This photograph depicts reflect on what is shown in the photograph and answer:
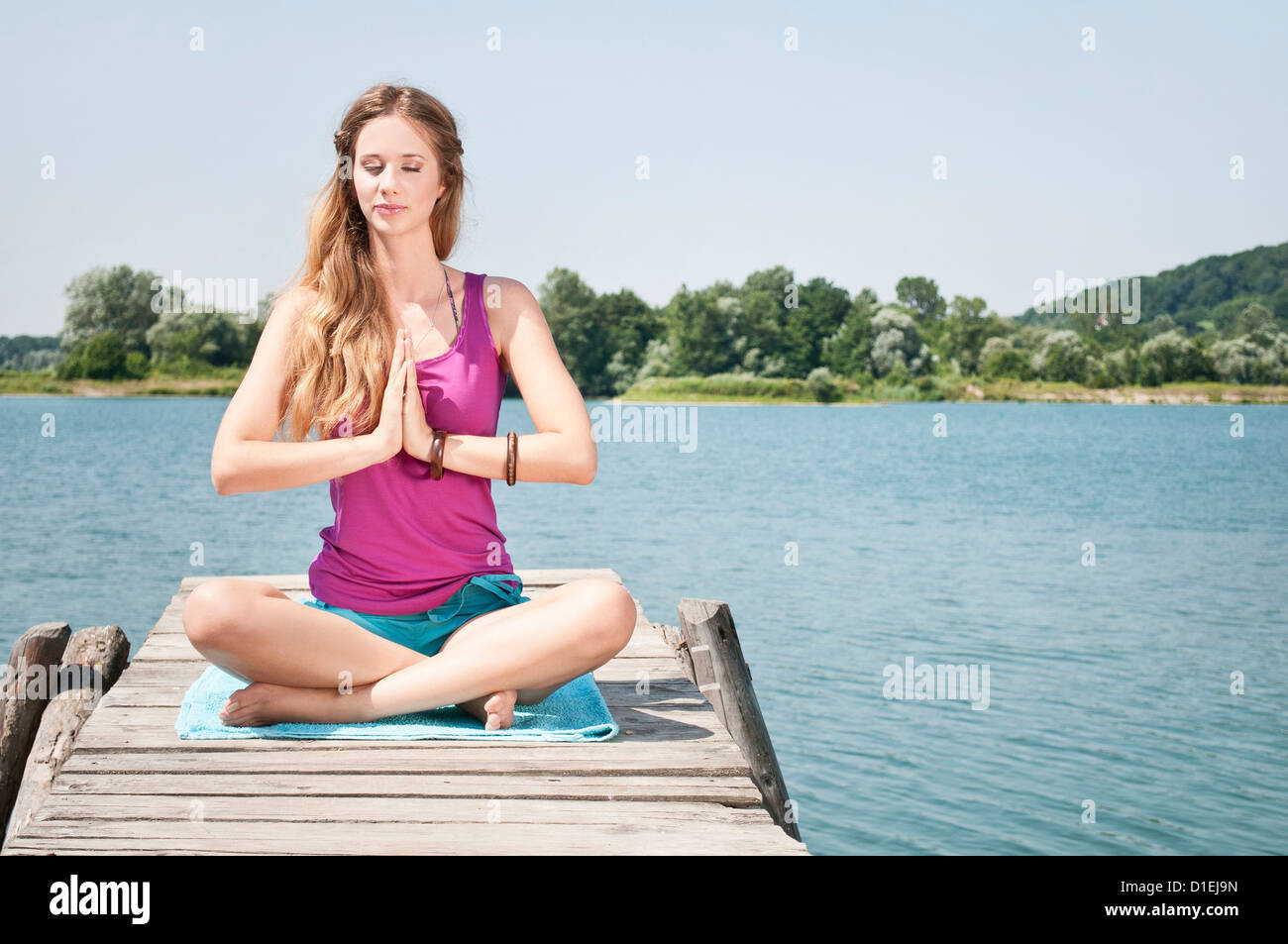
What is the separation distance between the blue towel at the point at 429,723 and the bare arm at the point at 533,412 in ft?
2.66

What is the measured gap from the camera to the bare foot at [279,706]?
4.08 metres

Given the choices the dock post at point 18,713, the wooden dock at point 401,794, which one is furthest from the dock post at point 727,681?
the dock post at point 18,713

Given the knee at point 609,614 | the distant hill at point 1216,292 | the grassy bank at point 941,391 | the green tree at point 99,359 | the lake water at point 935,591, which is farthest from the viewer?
the distant hill at point 1216,292

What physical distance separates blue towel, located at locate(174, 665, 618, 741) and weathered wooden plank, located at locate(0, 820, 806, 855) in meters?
0.78

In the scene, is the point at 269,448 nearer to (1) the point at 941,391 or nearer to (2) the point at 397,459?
(2) the point at 397,459

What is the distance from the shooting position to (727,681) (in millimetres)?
6168

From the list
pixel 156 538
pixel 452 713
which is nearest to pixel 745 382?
pixel 156 538

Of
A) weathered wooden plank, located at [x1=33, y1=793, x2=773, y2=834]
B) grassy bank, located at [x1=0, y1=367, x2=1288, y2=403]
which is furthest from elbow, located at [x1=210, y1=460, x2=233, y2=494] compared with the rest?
grassy bank, located at [x1=0, y1=367, x2=1288, y2=403]

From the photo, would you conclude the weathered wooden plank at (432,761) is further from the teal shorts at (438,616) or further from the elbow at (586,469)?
the elbow at (586,469)

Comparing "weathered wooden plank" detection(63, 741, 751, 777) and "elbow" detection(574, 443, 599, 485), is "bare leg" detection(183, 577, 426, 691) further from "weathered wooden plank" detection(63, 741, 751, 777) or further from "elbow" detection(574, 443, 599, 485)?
"elbow" detection(574, 443, 599, 485)
